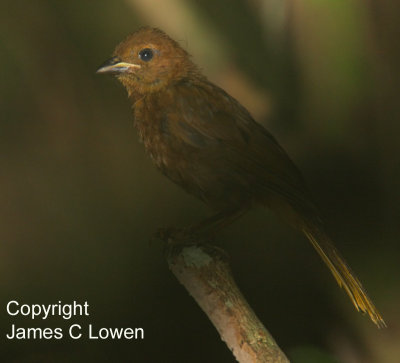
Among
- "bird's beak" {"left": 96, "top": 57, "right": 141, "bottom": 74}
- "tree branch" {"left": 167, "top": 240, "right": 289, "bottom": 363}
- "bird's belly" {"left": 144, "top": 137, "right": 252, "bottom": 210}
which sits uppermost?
"bird's beak" {"left": 96, "top": 57, "right": 141, "bottom": 74}

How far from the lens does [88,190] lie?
9.07 ft

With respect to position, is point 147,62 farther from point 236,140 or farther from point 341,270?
point 341,270

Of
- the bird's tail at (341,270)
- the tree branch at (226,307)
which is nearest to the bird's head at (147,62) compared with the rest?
the tree branch at (226,307)

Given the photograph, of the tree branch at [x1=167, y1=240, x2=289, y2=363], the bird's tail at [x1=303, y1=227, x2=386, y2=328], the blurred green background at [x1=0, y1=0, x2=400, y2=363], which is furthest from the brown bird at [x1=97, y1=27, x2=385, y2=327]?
the blurred green background at [x1=0, y1=0, x2=400, y2=363]

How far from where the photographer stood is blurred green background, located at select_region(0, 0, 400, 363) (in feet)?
8.60

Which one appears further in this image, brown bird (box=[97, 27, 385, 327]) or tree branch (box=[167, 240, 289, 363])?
brown bird (box=[97, 27, 385, 327])

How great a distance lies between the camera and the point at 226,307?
209cm

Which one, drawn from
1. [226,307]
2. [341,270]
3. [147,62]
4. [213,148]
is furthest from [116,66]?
[341,270]

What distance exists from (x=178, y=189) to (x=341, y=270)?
33.3 inches

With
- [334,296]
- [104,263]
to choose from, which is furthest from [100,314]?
[334,296]

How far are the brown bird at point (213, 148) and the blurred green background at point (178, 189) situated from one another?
1.19 feet

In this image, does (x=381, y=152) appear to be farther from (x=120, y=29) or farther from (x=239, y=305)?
(x=120, y=29)

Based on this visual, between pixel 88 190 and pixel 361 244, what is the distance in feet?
3.80

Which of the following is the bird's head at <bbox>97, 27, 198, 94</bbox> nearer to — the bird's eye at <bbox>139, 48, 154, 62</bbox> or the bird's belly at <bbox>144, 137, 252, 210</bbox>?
the bird's eye at <bbox>139, 48, 154, 62</bbox>
